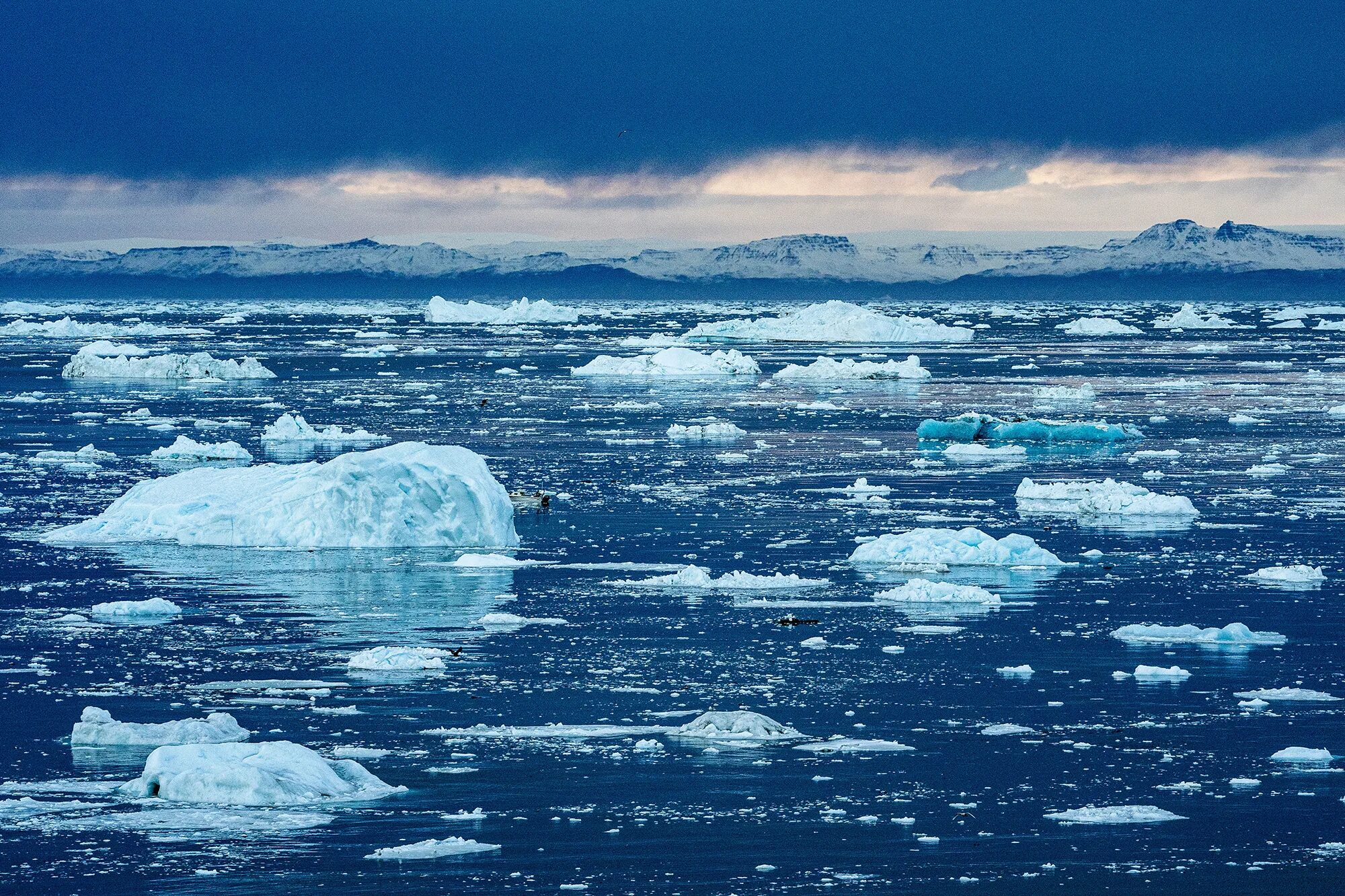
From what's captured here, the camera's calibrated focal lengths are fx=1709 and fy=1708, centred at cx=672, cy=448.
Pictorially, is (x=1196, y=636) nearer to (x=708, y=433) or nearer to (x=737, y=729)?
(x=737, y=729)

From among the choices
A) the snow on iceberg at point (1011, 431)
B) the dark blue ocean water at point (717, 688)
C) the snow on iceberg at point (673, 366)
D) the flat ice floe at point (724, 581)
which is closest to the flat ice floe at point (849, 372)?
the snow on iceberg at point (673, 366)

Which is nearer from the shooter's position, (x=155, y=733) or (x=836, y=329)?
(x=155, y=733)

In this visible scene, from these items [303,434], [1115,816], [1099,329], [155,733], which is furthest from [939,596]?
[1099,329]

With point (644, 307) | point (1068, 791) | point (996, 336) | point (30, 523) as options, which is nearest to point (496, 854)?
point (1068, 791)

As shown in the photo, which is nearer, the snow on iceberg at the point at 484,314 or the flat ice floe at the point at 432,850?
the flat ice floe at the point at 432,850

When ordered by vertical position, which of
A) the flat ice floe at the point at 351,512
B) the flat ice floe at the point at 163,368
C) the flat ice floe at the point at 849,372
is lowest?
the flat ice floe at the point at 351,512

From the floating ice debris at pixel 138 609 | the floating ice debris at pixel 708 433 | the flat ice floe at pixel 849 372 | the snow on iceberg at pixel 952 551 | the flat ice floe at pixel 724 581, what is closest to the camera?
the floating ice debris at pixel 138 609

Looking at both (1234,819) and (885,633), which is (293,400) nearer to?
(885,633)

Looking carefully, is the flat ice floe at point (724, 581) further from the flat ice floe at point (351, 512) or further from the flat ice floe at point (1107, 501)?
the flat ice floe at point (1107, 501)
